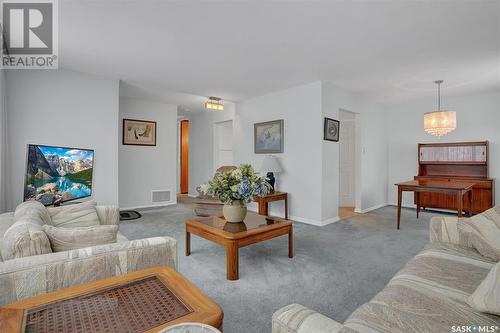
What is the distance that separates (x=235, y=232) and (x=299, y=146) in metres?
2.56

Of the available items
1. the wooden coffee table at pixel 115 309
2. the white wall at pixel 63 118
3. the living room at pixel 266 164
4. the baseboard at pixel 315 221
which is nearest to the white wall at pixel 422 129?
the living room at pixel 266 164

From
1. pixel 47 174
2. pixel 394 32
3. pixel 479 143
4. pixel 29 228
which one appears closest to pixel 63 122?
pixel 47 174

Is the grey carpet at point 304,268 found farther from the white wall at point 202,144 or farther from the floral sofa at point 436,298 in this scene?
the white wall at point 202,144

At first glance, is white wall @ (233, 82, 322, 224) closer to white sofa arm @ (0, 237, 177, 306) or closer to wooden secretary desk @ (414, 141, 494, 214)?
wooden secretary desk @ (414, 141, 494, 214)

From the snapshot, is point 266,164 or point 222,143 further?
point 222,143

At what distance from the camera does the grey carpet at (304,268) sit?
1.91m

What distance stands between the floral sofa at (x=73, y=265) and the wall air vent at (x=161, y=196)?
4821 mm

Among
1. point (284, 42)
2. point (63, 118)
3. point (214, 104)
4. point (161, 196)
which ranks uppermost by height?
point (284, 42)

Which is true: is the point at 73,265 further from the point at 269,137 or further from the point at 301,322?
the point at 269,137

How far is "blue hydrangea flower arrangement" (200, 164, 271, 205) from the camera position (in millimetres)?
2561

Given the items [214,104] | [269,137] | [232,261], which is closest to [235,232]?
[232,261]

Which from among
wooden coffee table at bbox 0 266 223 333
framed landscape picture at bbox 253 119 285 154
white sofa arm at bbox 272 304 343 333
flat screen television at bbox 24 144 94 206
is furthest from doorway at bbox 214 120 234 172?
white sofa arm at bbox 272 304 343 333

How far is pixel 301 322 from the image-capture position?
0.82m

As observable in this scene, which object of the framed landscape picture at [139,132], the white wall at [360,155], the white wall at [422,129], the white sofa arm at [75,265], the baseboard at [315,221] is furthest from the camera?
the framed landscape picture at [139,132]
